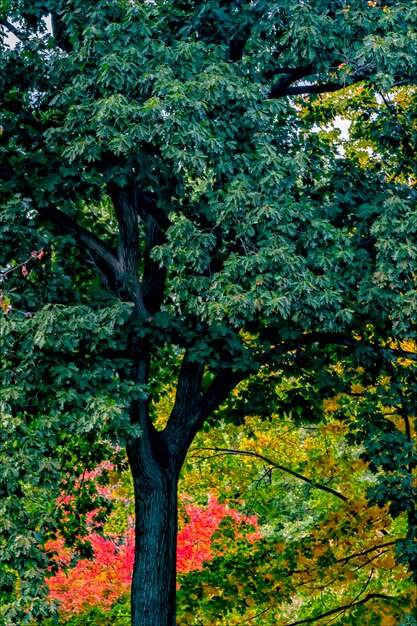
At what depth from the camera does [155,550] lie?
11.1 m

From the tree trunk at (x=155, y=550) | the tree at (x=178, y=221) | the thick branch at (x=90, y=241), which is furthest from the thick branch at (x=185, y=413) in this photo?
the thick branch at (x=90, y=241)

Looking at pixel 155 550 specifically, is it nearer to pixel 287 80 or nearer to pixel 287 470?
pixel 287 470

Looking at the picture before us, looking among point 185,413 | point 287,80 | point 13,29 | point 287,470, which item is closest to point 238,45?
point 287,80

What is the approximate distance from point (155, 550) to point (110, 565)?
7016 millimetres

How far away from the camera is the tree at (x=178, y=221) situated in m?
8.69

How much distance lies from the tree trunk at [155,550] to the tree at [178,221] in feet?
0.07

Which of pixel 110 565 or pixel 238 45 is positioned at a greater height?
pixel 238 45

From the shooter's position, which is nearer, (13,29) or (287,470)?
(13,29)

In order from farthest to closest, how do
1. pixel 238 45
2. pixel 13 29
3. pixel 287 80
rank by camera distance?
pixel 287 80 < pixel 238 45 < pixel 13 29

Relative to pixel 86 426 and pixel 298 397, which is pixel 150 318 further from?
pixel 298 397

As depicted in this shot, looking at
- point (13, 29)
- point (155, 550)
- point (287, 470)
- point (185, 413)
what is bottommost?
point (155, 550)

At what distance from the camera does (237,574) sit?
1386 cm

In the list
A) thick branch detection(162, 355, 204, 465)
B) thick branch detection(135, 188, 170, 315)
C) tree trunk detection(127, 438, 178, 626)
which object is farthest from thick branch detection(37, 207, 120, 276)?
tree trunk detection(127, 438, 178, 626)

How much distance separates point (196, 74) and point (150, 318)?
2.94 m
